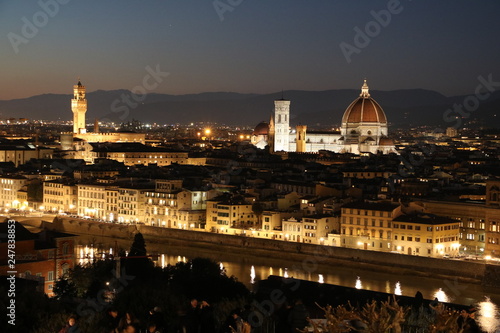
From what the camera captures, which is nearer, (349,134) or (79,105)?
(349,134)

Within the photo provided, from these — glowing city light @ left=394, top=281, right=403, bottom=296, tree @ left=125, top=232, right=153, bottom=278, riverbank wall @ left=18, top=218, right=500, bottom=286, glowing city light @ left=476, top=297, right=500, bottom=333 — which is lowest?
glowing city light @ left=476, top=297, right=500, bottom=333

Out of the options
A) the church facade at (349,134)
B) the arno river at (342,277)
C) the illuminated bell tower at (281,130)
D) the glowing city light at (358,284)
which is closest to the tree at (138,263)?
the arno river at (342,277)

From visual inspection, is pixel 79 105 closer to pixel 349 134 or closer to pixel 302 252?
pixel 349 134

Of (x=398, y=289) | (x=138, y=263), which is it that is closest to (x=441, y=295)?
(x=398, y=289)

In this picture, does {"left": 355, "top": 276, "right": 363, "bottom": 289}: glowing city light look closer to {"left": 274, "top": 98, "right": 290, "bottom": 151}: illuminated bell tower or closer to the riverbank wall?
the riverbank wall

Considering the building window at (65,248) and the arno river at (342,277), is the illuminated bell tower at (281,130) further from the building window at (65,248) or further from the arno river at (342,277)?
the building window at (65,248)

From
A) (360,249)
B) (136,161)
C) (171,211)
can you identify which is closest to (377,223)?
(360,249)

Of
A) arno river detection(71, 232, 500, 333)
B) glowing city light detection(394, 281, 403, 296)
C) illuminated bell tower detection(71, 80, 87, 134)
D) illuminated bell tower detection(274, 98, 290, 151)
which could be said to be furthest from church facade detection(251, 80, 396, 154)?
glowing city light detection(394, 281, 403, 296)
